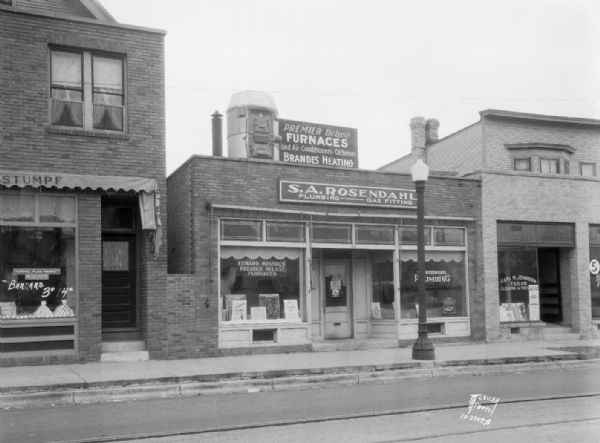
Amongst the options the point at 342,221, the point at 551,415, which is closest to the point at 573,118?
the point at 342,221

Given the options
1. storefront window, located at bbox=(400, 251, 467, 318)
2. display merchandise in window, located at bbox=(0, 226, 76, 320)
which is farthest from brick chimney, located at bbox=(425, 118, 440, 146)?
display merchandise in window, located at bbox=(0, 226, 76, 320)

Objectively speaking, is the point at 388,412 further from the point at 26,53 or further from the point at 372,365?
the point at 26,53

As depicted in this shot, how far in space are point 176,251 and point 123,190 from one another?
2599mm

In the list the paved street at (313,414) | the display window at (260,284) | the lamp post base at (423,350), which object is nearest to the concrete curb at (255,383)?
the lamp post base at (423,350)

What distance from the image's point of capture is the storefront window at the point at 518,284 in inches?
766


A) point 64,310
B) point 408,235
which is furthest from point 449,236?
point 64,310

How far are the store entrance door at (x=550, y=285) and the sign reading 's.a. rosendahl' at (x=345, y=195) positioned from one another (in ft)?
17.6

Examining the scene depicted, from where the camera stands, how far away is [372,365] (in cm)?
1404

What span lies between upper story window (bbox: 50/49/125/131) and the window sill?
0.17 m

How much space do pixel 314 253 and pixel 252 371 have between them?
→ 5.34m

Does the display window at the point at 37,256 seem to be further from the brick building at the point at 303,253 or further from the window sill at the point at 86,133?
the brick building at the point at 303,253

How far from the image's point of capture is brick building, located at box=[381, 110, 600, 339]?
1928 centimetres

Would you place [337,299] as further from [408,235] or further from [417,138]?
[417,138]

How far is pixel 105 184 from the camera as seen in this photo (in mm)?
14516
